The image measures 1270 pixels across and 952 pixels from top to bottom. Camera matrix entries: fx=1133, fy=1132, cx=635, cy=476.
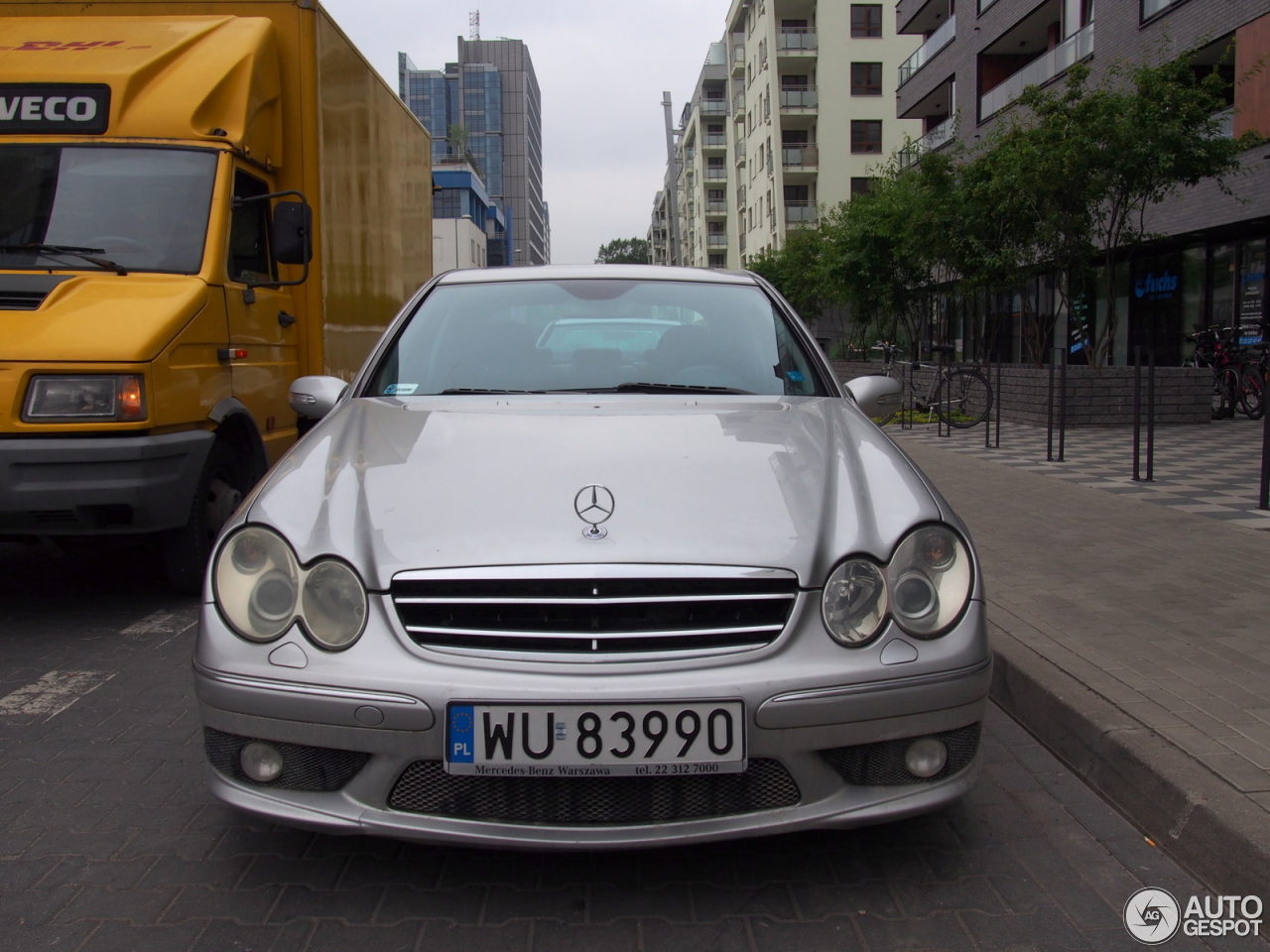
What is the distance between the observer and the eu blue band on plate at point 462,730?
2.28 metres

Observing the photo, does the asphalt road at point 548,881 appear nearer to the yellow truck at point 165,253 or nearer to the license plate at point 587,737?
the license plate at point 587,737

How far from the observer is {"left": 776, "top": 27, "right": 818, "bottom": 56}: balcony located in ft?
174

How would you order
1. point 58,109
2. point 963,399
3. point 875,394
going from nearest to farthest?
point 875,394, point 58,109, point 963,399

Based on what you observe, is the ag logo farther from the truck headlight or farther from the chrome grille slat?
the truck headlight

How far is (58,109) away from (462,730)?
4883mm

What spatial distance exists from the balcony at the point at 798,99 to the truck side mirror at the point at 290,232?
50968 millimetres

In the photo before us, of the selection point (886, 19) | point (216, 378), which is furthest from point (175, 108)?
point (886, 19)

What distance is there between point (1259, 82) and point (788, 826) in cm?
1768

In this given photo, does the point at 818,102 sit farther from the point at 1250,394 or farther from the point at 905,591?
the point at 905,591

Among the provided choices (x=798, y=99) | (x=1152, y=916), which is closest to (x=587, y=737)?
(x=1152, y=916)

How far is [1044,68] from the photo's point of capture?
25641 millimetres

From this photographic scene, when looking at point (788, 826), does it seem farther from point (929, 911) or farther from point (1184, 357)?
point (1184, 357)

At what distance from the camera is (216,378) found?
5.38 metres

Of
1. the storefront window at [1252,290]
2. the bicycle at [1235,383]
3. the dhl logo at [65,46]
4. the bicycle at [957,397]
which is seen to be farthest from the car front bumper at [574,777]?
the storefront window at [1252,290]
